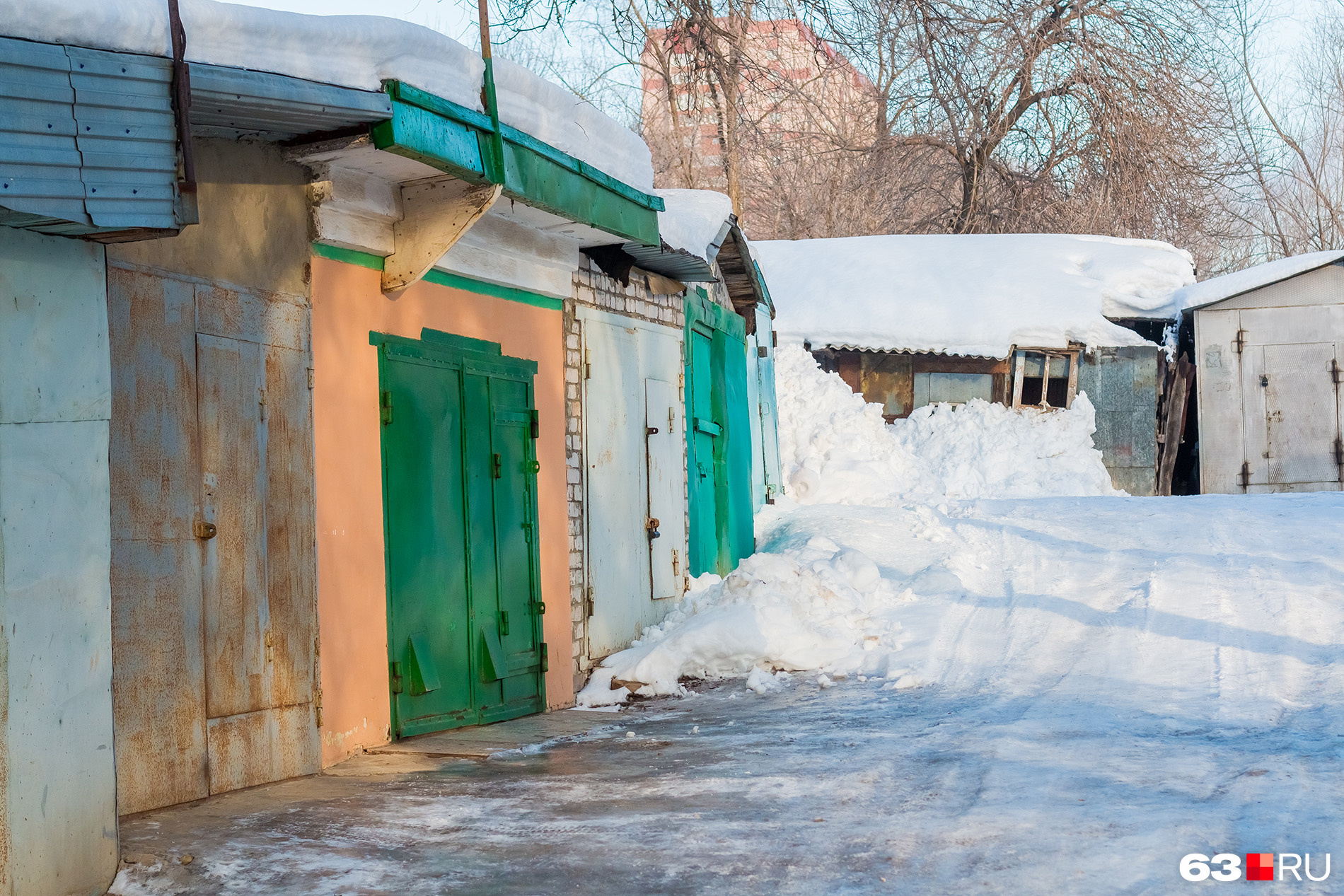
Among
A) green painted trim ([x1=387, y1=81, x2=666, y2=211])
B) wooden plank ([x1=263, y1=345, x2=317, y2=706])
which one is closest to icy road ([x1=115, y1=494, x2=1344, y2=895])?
wooden plank ([x1=263, y1=345, x2=317, y2=706])

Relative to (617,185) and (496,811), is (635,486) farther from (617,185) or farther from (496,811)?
(496,811)

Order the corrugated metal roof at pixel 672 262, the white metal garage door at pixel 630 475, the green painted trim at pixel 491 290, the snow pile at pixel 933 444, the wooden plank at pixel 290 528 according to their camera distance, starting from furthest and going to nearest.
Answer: the snow pile at pixel 933 444 < the corrugated metal roof at pixel 672 262 < the white metal garage door at pixel 630 475 < the green painted trim at pixel 491 290 < the wooden plank at pixel 290 528

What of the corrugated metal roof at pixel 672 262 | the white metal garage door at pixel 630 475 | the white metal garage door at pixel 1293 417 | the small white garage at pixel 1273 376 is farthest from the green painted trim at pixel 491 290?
the white metal garage door at pixel 1293 417

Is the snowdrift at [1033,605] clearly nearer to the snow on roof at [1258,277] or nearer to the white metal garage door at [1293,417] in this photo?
the white metal garage door at [1293,417]

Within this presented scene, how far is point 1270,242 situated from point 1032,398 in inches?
Result: 657

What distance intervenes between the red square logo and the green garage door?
395 centimetres

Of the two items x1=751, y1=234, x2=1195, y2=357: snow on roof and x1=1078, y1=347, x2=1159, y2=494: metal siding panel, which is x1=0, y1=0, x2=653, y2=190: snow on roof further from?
x1=1078, y1=347, x2=1159, y2=494: metal siding panel

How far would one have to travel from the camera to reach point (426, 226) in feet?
19.6

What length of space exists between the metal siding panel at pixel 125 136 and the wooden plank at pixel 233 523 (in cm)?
122

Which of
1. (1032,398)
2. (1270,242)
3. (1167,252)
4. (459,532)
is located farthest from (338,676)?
(1270,242)

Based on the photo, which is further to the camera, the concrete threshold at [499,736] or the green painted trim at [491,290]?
the green painted trim at [491,290]

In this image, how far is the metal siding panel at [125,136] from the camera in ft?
11.4

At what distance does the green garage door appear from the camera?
6.00m

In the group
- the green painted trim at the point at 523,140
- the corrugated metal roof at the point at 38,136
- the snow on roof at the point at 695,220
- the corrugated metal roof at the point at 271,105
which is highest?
the snow on roof at the point at 695,220
